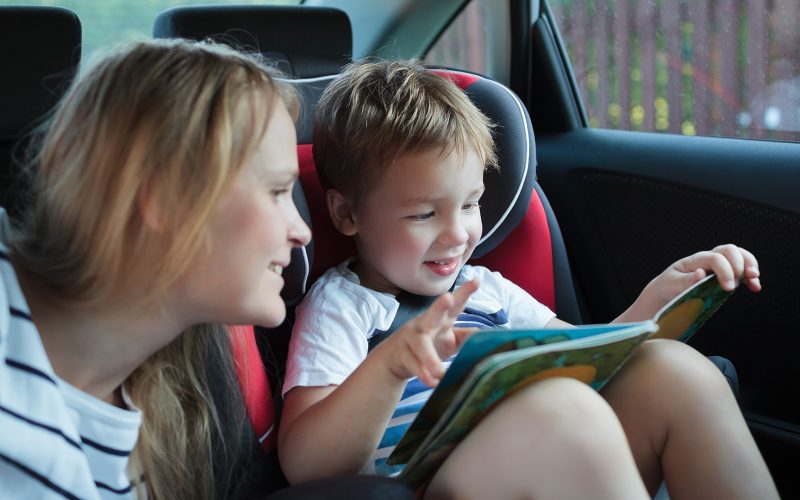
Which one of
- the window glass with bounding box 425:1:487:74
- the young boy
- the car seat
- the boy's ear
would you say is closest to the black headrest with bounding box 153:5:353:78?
the car seat

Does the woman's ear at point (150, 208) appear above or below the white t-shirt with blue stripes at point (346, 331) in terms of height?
above

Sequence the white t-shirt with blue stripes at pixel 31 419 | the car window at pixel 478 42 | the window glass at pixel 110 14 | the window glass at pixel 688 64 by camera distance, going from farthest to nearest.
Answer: the car window at pixel 478 42 < the window glass at pixel 110 14 < the window glass at pixel 688 64 < the white t-shirt with blue stripes at pixel 31 419

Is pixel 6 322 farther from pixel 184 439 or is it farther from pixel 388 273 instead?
pixel 388 273

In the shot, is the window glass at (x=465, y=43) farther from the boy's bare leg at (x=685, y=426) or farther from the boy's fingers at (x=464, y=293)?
the boy's fingers at (x=464, y=293)

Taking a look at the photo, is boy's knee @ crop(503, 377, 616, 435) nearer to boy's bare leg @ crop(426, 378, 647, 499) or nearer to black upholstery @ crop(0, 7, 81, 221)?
boy's bare leg @ crop(426, 378, 647, 499)

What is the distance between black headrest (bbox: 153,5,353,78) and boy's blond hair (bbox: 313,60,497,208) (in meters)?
0.26

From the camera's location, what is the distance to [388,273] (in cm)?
140

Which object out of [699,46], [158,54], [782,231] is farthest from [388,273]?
[699,46]

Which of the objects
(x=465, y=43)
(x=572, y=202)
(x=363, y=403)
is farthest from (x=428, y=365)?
(x=465, y=43)

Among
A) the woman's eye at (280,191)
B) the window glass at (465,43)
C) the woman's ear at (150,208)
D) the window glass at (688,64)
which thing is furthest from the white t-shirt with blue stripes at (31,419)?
the window glass at (465,43)

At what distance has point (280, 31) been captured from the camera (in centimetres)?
171

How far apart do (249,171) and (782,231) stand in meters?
1.05

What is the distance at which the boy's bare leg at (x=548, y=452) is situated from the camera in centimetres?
100

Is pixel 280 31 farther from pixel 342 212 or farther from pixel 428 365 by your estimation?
pixel 428 365
